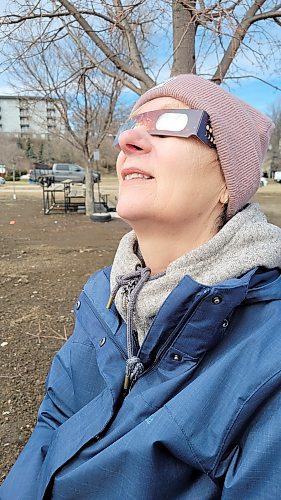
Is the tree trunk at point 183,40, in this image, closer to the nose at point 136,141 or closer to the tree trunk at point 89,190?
the nose at point 136,141

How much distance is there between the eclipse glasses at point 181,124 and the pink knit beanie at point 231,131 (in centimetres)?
3

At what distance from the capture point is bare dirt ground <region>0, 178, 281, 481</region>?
10.00ft

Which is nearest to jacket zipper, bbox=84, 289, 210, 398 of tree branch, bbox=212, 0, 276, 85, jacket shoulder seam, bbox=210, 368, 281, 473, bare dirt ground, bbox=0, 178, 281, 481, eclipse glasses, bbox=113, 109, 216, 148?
jacket shoulder seam, bbox=210, 368, 281, 473

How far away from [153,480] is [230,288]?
55cm

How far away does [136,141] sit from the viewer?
1.29 meters

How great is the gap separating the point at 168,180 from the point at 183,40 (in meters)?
2.74

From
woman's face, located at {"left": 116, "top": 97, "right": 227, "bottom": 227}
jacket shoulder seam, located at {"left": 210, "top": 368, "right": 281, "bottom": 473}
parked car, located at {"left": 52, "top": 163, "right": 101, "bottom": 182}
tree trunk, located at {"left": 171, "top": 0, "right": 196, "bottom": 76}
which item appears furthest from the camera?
parked car, located at {"left": 52, "top": 163, "right": 101, "bottom": 182}

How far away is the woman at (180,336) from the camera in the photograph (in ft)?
3.33

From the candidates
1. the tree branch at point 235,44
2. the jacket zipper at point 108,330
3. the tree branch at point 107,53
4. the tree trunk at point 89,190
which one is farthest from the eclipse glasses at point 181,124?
the tree trunk at point 89,190

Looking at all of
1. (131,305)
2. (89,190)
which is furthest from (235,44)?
(89,190)

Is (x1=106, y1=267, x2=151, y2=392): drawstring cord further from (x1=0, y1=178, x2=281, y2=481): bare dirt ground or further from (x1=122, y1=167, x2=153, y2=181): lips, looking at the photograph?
(x1=0, y1=178, x2=281, y2=481): bare dirt ground

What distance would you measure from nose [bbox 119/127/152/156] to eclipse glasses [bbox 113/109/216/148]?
29mm

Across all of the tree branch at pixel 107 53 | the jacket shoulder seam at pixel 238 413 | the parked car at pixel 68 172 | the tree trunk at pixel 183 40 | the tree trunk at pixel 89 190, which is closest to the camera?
the jacket shoulder seam at pixel 238 413

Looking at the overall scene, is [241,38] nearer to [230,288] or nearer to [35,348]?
[230,288]
